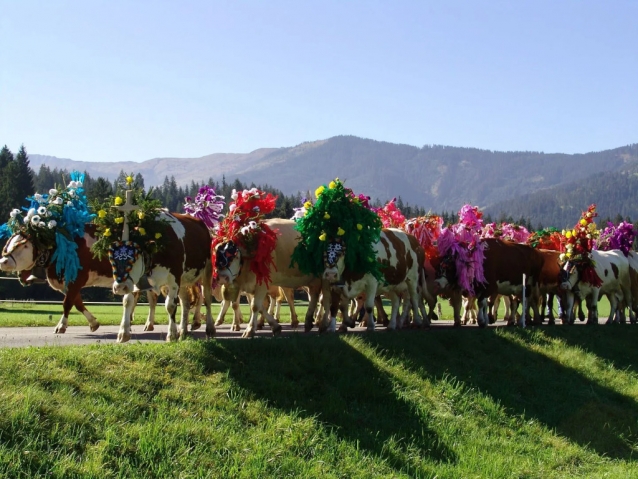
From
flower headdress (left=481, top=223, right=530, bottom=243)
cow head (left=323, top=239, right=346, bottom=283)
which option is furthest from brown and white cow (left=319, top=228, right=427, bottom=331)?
flower headdress (left=481, top=223, right=530, bottom=243)

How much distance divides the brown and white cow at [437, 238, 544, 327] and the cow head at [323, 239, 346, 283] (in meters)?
4.64

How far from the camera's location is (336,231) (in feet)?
57.0

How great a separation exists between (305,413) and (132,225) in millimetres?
5589

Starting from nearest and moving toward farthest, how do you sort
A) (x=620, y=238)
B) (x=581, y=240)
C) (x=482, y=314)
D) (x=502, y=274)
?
1. (x=482, y=314)
2. (x=502, y=274)
3. (x=581, y=240)
4. (x=620, y=238)

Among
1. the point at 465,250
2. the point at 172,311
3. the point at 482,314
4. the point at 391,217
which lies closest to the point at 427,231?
the point at 391,217

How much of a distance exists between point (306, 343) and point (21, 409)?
6.02 meters

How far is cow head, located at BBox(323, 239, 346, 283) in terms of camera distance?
55.4 feet

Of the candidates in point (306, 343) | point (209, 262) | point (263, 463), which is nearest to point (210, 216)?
point (209, 262)

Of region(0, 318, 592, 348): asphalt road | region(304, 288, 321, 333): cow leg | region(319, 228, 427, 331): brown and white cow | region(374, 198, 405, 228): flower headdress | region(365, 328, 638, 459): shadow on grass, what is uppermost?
region(374, 198, 405, 228): flower headdress

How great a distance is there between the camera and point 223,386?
11.6 meters

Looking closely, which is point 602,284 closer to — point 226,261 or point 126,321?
point 226,261

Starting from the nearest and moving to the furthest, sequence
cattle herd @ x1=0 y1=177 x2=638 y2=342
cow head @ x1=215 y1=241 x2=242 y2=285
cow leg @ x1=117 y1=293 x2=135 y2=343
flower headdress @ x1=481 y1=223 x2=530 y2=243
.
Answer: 1. cow leg @ x1=117 y1=293 x2=135 y2=343
2. cattle herd @ x1=0 y1=177 x2=638 y2=342
3. cow head @ x1=215 y1=241 x2=242 y2=285
4. flower headdress @ x1=481 y1=223 x2=530 y2=243

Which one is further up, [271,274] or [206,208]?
[206,208]

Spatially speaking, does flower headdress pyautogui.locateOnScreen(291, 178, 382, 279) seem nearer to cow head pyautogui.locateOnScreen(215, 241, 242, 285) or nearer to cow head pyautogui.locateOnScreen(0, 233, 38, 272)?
cow head pyautogui.locateOnScreen(215, 241, 242, 285)
